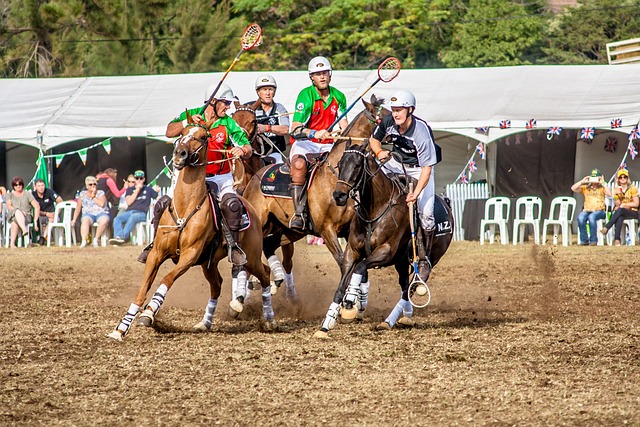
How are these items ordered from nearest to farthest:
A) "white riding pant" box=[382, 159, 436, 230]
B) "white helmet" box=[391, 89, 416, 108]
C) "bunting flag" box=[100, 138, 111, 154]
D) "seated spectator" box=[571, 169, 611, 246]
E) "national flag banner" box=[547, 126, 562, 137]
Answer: "white helmet" box=[391, 89, 416, 108] → "white riding pant" box=[382, 159, 436, 230] → "seated spectator" box=[571, 169, 611, 246] → "national flag banner" box=[547, 126, 562, 137] → "bunting flag" box=[100, 138, 111, 154]

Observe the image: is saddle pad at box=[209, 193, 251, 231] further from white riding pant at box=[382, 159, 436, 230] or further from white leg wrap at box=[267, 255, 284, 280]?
white leg wrap at box=[267, 255, 284, 280]

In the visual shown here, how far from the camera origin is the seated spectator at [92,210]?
25172 mm

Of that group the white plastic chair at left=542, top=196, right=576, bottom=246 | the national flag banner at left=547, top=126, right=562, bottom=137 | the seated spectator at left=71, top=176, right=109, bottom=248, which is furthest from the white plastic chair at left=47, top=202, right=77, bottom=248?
the national flag banner at left=547, top=126, right=562, bottom=137

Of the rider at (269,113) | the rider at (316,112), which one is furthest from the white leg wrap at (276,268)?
the rider at (316,112)

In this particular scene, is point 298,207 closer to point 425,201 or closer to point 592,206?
point 425,201

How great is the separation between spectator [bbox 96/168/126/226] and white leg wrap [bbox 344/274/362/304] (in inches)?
651

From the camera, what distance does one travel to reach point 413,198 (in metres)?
10.4

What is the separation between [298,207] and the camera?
11.9 metres

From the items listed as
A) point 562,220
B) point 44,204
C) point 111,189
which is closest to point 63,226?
point 44,204

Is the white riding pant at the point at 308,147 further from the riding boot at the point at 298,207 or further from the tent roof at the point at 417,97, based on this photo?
the tent roof at the point at 417,97

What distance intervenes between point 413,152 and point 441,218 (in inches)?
34.3

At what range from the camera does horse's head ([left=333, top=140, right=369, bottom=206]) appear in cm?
1002

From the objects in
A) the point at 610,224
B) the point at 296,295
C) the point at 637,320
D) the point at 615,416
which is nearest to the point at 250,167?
the point at 296,295

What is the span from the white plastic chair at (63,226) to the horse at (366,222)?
16003 mm
